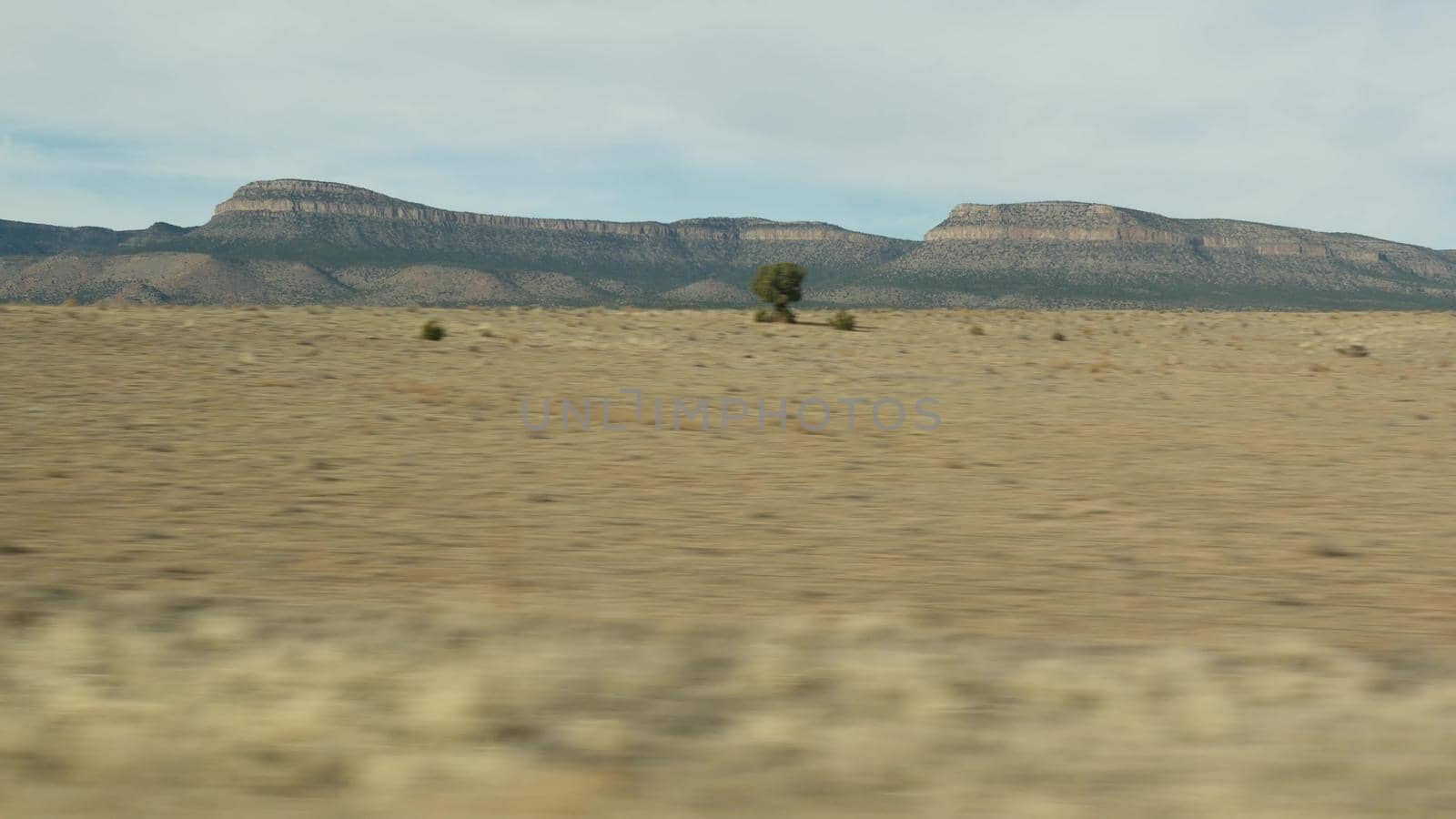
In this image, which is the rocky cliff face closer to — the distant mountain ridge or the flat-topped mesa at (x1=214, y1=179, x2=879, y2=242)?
the distant mountain ridge

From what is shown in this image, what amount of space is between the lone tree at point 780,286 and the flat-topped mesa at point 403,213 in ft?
298

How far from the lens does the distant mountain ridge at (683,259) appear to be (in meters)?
94.6

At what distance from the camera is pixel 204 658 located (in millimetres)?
5672

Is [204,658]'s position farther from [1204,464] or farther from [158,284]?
[158,284]

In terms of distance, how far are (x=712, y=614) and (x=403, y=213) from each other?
131 m

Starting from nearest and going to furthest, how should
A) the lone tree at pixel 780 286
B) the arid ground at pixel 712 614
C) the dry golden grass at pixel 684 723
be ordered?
1. the dry golden grass at pixel 684 723
2. the arid ground at pixel 712 614
3. the lone tree at pixel 780 286

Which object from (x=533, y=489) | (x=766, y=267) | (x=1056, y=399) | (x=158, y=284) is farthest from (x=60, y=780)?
(x=158, y=284)

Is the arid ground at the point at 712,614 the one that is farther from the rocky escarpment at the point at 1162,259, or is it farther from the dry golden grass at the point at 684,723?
the rocky escarpment at the point at 1162,259

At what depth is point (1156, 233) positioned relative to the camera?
12519 cm

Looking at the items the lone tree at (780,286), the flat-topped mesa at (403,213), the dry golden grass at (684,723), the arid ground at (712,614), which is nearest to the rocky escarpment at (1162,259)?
the flat-topped mesa at (403,213)

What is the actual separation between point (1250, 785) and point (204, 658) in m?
4.40

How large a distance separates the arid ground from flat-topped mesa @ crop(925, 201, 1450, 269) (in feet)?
Result: 369

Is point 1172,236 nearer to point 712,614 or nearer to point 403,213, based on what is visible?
point 403,213

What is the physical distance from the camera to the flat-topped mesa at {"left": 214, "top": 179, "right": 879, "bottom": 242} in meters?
129
